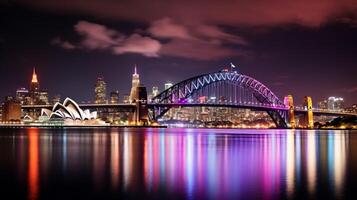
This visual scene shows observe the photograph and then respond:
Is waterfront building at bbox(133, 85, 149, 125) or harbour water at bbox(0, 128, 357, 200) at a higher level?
waterfront building at bbox(133, 85, 149, 125)

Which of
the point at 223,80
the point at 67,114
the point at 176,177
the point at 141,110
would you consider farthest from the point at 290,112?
the point at 176,177

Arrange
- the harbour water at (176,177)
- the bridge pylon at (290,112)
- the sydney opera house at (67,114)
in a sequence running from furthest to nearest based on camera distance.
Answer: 1. the sydney opera house at (67,114)
2. the bridge pylon at (290,112)
3. the harbour water at (176,177)

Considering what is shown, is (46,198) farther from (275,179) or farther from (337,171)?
(337,171)

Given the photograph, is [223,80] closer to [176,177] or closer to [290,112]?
[290,112]

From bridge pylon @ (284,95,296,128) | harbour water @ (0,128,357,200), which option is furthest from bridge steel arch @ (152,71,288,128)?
harbour water @ (0,128,357,200)

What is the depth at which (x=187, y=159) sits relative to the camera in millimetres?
31250

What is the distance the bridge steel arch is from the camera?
127062mm

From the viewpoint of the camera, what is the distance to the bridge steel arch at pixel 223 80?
127 m

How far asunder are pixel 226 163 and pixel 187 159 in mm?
3318

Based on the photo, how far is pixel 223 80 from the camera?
129 meters

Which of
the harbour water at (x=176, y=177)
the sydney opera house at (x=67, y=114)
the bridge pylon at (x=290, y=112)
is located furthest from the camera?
the sydney opera house at (x=67, y=114)

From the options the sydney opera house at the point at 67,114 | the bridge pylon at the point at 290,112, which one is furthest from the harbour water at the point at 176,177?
the sydney opera house at the point at 67,114

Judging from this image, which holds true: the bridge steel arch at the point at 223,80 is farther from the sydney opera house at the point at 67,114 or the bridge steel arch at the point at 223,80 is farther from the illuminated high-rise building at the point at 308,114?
the sydney opera house at the point at 67,114

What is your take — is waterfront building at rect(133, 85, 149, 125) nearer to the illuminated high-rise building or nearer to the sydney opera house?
the sydney opera house
